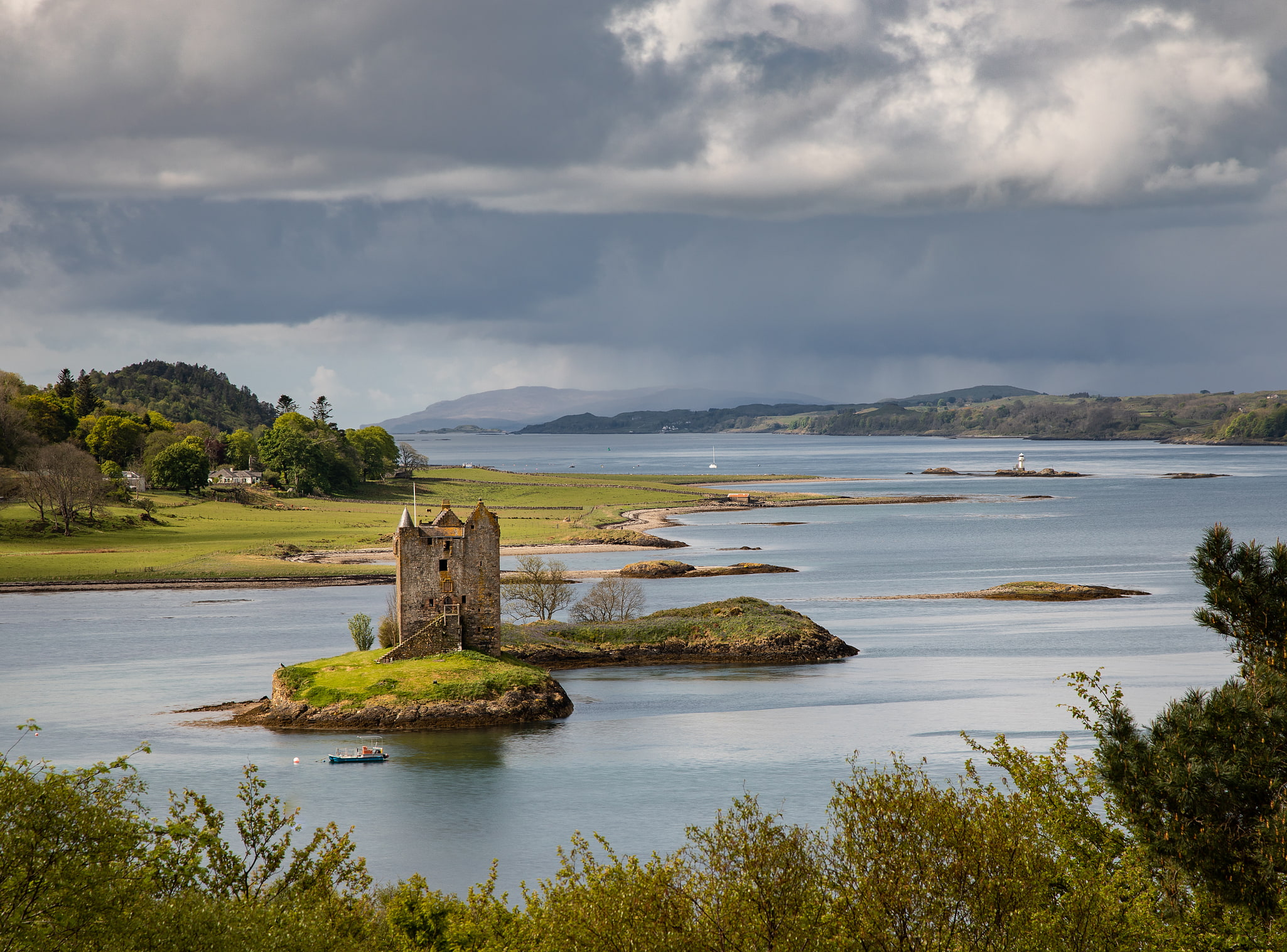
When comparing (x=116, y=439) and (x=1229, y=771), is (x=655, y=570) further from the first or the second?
(x=116, y=439)

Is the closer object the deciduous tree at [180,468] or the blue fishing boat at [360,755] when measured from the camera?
the blue fishing boat at [360,755]

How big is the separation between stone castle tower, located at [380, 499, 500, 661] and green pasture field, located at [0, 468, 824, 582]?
2226 inches

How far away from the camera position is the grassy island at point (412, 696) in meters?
57.2

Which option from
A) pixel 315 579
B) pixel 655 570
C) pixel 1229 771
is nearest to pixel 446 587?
pixel 1229 771

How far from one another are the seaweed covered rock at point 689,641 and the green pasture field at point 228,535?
44.5m

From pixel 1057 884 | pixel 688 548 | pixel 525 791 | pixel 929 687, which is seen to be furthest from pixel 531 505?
pixel 1057 884

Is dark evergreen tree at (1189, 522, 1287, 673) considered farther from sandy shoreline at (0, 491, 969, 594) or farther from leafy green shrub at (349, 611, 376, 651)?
sandy shoreline at (0, 491, 969, 594)

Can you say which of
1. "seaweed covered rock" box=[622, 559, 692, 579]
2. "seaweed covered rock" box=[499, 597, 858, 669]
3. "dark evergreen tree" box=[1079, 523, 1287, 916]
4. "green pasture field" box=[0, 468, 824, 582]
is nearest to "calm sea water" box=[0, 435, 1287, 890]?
"seaweed covered rock" box=[499, 597, 858, 669]

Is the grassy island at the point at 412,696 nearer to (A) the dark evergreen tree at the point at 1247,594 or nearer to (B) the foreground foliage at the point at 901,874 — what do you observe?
(B) the foreground foliage at the point at 901,874

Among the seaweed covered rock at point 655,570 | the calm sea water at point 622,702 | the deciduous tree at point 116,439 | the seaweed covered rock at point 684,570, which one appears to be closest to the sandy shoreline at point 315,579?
the seaweed covered rock at point 655,570

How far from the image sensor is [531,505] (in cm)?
18125

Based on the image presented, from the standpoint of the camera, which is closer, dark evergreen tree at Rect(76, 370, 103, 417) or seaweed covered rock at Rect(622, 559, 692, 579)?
seaweed covered rock at Rect(622, 559, 692, 579)

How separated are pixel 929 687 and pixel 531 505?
395 ft

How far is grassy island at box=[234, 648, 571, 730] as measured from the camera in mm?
57250
